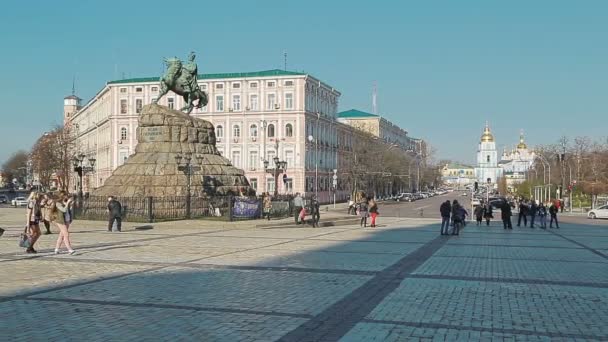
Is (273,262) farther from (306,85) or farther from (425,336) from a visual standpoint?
(306,85)

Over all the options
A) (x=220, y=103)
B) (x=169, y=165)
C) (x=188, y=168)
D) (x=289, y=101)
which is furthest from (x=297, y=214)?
(x=220, y=103)

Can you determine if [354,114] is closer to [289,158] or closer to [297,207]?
[289,158]

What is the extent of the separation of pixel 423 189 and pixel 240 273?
6015 inches

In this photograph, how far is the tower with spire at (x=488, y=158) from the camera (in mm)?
192312

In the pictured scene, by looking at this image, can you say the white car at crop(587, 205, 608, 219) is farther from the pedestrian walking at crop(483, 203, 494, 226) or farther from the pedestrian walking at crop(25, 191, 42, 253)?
the pedestrian walking at crop(25, 191, 42, 253)

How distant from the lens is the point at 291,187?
83.3 m

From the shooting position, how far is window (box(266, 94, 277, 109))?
86.1 meters

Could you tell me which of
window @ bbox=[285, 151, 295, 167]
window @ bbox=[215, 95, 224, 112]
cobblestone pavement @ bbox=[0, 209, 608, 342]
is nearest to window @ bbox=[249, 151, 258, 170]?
window @ bbox=[285, 151, 295, 167]

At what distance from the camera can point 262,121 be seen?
3369 inches

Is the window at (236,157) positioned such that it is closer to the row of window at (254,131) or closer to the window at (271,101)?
the row of window at (254,131)

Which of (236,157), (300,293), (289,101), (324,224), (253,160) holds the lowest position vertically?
(324,224)

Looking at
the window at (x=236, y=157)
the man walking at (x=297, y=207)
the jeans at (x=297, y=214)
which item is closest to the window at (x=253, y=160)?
the window at (x=236, y=157)

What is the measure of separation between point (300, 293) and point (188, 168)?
21.4m

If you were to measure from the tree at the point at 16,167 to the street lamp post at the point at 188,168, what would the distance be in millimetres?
121612
